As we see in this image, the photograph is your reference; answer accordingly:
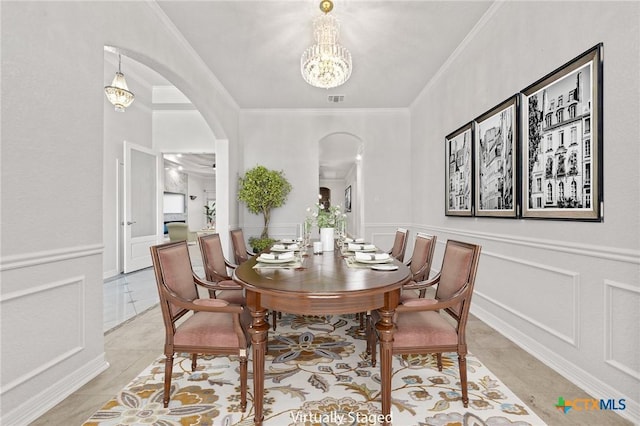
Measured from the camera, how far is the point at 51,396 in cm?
176

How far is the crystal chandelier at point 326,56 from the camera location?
8.91 feet

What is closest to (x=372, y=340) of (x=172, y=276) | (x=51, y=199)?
(x=172, y=276)

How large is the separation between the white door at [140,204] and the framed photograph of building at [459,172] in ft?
16.2

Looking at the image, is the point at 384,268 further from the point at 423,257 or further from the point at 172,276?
the point at 172,276

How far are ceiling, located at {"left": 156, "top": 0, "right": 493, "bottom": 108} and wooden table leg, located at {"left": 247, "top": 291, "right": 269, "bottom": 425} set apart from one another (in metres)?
2.70

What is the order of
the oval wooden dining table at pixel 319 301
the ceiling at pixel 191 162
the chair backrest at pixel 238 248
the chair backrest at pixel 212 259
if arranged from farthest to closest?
the ceiling at pixel 191 162, the chair backrest at pixel 238 248, the chair backrest at pixel 212 259, the oval wooden dining table at pixel 319 301

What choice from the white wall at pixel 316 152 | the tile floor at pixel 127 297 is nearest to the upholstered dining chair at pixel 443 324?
the tile floor at pixel 127 297

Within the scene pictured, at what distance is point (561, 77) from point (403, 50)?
1.93m

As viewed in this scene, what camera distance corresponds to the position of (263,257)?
85.8 inches

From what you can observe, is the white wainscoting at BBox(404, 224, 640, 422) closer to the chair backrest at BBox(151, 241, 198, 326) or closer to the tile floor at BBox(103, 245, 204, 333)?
the chair backrest at BBox(151, 241, 198, 326)

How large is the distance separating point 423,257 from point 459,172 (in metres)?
1.76

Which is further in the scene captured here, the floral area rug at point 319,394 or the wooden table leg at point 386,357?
the floral area rug at point 319,394

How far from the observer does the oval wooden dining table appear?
145 cm

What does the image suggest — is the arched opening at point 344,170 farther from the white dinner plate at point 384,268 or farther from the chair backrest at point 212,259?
the white dinner plate at point 384,268
